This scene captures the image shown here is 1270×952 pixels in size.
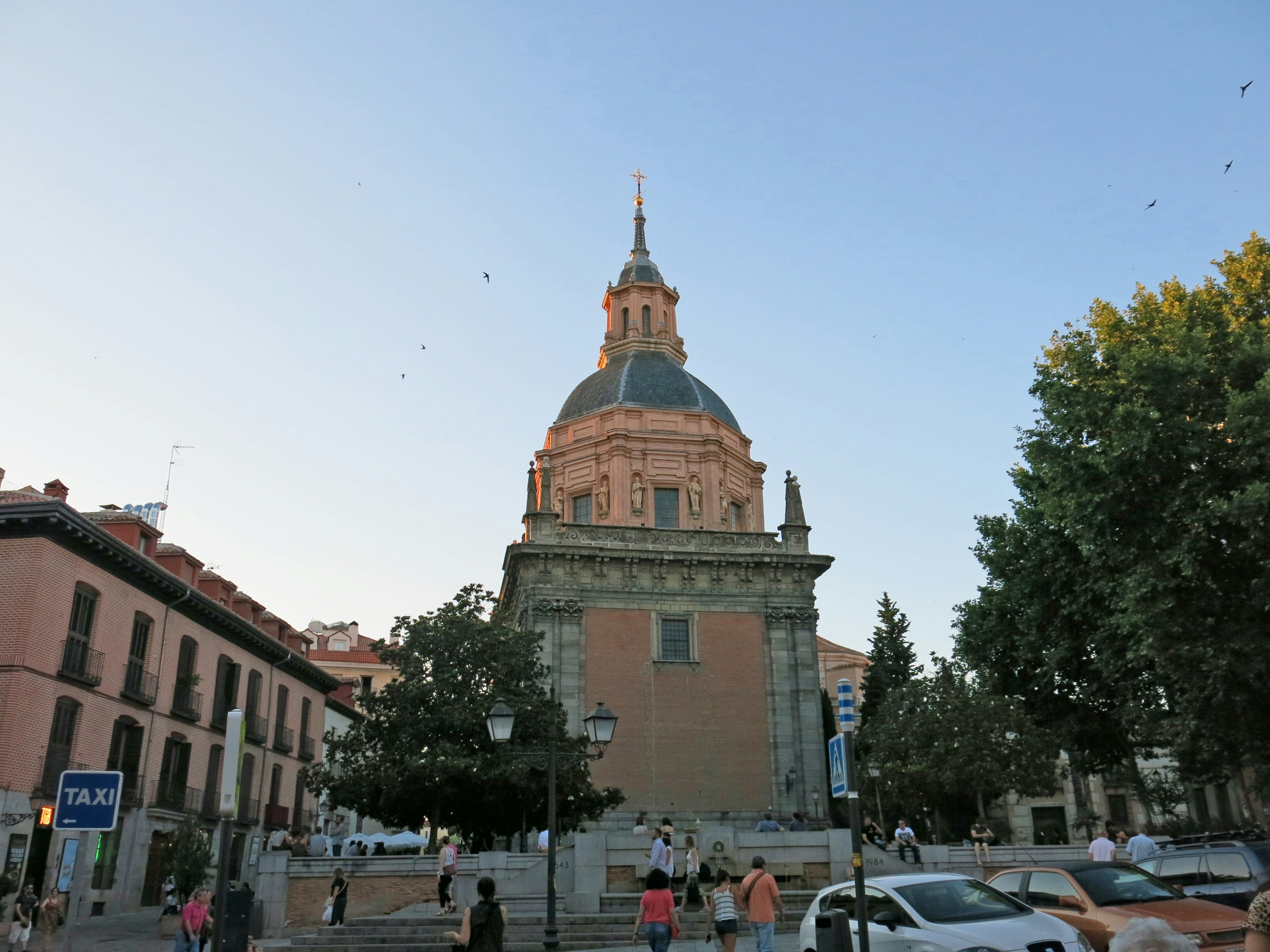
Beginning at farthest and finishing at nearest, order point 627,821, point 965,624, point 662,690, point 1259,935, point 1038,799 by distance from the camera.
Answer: point 1038,799 < point 662,690 < point 627,821 < point 965,624 < point 1259,935

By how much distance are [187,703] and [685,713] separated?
47.4ft

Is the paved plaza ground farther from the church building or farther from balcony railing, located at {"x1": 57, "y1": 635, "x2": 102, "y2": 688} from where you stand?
the church building

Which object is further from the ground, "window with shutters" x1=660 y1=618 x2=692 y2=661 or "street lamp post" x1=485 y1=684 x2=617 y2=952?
"window with shutters" x1=660 y1=618 x2=692 y2=661

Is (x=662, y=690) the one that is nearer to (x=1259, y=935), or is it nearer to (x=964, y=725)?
(x=964, y=725)

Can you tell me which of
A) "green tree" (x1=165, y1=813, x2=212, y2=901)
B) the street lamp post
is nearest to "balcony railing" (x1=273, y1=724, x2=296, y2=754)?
"green tree" (x1=165, y1=813, x2=212, y2=901)

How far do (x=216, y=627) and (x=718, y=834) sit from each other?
18091 mm

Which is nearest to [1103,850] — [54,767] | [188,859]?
[188,859]

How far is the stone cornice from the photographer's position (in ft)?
78.4

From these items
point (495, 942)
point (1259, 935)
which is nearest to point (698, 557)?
point (495, 942)

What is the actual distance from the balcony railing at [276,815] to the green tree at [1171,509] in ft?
83.8

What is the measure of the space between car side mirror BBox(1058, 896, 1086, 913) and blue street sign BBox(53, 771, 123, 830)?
1008 cm

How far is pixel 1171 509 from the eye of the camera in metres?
21.4

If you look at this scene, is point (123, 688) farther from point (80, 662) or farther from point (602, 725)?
point (602, 725)

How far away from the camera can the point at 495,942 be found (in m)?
8.80
